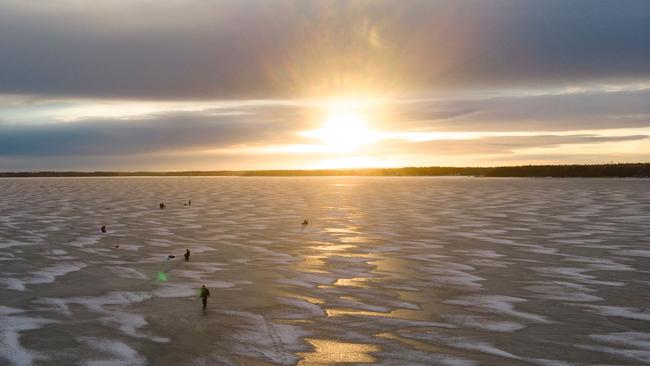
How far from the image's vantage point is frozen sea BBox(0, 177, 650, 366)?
26.3 ft

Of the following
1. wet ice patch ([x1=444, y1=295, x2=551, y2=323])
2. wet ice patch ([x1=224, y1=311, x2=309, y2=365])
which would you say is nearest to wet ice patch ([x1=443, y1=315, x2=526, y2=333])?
wet ice patch ([x1=444, y1=295, x2=551, y2=323])

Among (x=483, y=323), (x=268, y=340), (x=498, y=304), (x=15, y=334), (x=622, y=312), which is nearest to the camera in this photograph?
(x=268, y=340)

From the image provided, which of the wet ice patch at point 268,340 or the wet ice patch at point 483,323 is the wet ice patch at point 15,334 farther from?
the wet ice patch at point 483,323

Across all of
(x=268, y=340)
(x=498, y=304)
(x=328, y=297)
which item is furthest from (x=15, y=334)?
(x=498, y=304)

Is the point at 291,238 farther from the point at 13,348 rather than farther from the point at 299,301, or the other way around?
the point at 13,348

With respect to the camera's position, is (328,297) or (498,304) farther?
(328,297)

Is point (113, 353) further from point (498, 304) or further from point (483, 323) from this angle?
point (498, 304)

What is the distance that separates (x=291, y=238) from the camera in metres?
20.5

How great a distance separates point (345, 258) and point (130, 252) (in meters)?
6.24

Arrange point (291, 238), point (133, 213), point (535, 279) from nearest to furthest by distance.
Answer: point (535, 279), point (291, 238), point (133, 213)

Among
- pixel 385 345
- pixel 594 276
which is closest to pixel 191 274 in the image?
pixel 385 345

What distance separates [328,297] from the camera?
11.2 metres

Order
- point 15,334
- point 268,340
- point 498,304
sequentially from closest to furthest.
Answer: point 268,340 → point 15,334 → point 498,304

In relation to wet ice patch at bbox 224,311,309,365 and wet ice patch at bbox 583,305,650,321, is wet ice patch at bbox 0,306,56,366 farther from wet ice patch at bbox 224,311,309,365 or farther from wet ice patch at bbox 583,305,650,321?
wet ice patch at bbox 583,305,650,321
